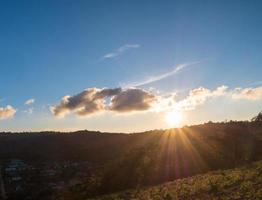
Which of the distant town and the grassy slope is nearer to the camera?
the grassy slope

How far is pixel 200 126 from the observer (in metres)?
71.5

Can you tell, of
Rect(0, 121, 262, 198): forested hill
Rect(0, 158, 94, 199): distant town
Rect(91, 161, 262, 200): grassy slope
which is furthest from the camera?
Rect(0, 158, 94, 199): distant town

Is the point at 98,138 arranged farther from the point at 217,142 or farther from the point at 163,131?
the point at 217,142

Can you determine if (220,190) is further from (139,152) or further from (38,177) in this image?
(38,177)

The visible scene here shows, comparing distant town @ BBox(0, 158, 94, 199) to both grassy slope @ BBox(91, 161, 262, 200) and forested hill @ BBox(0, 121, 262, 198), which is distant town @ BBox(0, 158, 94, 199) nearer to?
forested hill @ BBox(0, 121, 262, 198)

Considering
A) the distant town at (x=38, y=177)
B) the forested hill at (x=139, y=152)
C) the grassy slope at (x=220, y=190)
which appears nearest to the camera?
the grassy slope at (x=220, y=190)

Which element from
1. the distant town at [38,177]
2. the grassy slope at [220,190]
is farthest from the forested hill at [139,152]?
the grassy slope at [220,190]

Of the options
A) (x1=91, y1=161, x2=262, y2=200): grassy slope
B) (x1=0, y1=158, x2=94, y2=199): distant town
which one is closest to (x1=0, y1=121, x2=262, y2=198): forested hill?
(x1=0, y1=158, x2=94, y2=199): distant town

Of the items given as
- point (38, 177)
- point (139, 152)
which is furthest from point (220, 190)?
point (38, 177)

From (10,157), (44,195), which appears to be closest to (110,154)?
(10,157)

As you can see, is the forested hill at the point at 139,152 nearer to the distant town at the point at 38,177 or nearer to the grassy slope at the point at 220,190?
the distant town at the point at 38,177

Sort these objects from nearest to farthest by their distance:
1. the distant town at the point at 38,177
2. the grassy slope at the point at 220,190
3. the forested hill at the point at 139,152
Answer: the grassy slope at the point at 220,190
the forested hill at the point at 139,152
the distant town at the point at 38,177

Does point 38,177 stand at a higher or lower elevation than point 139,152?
lower

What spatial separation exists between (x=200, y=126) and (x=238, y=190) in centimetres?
5116
